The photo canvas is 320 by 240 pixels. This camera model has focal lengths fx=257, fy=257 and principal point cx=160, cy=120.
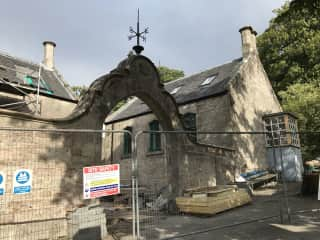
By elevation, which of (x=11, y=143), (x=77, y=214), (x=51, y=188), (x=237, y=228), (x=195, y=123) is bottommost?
(x=237, y=228)

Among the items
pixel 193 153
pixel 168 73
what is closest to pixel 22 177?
pixel 193 153

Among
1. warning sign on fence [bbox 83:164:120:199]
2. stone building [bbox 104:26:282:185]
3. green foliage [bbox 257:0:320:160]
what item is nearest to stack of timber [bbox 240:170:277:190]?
stone building [bbox 104:26:282:185]

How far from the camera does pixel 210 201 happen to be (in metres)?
9.25

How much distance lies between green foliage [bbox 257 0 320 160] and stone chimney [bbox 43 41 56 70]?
60.7 ft

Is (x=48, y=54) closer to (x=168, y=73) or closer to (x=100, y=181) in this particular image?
(x=100, y=181)

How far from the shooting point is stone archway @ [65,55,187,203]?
8.06 m

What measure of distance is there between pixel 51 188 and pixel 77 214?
99 centimetres

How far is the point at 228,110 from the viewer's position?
1595 cm

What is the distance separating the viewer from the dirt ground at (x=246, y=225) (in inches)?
246

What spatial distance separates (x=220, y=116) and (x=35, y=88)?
36.5 ft

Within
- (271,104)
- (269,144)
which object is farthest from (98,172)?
(271,104)

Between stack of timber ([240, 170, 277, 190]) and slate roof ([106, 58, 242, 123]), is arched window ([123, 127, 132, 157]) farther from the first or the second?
stack of timber ([240, 170, 277, 190])

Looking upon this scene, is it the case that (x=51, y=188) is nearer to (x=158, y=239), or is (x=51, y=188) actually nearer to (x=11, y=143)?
(x=11, y=143)

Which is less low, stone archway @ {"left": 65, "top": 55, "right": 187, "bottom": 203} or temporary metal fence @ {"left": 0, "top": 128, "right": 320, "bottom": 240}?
stone archway @ {"left": 65, "top": 55, "right": 187, "bottom": 203}
